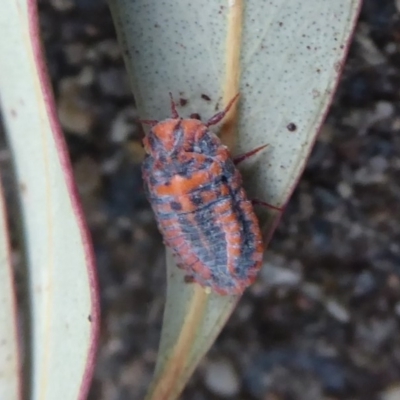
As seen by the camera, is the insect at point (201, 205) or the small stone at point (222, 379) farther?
the small stone at point (222, 379)

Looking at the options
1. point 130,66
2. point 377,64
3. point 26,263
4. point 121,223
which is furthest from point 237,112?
point 377,64

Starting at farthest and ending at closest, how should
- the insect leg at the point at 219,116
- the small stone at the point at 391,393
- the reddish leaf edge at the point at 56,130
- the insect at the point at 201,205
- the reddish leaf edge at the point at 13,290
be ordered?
the small stone at the point at 391,393, the insect at the point at 201,205, the insect leg at the point at 219,116, the reddish leaf edge at the point at 13,290, the reddish leaf edge at the point at 56,130

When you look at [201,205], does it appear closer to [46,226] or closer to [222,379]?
[46,226]

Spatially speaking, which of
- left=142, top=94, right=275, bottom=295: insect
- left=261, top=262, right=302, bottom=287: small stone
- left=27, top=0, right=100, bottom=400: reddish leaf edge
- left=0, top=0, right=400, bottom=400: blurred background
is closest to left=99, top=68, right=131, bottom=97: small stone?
left=0, top=0, right=400, bottom=400: blurred background

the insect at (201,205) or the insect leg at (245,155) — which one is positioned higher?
the insect leg at (245,155)

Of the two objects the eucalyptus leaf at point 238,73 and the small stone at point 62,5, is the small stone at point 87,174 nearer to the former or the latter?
the small stone at point 62,5

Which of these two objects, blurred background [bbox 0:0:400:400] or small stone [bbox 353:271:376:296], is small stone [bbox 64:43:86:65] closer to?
blurred background [bbox 0:0:400:400]

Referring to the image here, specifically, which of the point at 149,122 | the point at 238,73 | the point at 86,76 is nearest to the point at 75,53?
the point at 86,76

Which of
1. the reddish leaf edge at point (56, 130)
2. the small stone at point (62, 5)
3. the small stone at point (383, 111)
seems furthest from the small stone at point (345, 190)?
the reddish leaf edge at point (56, 130)

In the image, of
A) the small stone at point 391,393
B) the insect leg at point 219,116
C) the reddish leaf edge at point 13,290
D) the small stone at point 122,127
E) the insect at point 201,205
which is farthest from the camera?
the small stone at point 122,127

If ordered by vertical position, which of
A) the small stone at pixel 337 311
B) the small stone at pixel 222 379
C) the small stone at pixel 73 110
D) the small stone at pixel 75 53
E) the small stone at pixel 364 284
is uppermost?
the small stone at pixel 75 53
